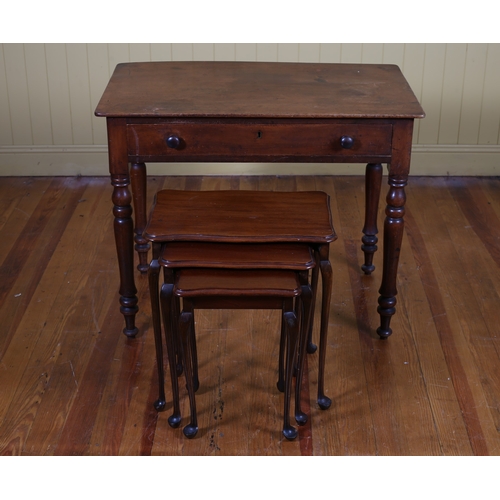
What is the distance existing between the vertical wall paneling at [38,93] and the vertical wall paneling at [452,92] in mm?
2110

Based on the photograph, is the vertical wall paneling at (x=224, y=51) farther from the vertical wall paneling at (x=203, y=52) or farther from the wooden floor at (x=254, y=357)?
the wooden floor at (x=254, y=357)

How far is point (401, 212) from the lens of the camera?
8.89 feet

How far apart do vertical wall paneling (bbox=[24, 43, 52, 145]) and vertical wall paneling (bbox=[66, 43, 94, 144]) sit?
13 cm

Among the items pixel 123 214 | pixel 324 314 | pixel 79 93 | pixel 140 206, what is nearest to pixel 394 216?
pixel 324 314

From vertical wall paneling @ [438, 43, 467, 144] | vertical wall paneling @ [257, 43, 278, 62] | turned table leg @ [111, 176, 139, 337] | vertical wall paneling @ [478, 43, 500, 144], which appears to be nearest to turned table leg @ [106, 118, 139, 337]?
turned table leg @ [111, 176, 139, 337]

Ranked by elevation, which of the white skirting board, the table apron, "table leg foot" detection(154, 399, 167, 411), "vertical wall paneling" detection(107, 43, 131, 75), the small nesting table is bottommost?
"table leg foot" detection(154, 399, 167, 411)

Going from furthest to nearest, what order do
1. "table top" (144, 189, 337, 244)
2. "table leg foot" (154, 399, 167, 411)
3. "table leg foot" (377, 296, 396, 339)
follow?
"table leg foot" (377, 296, 396, 339), "table leg foot" (154, 399, 167, 411), "table top" (144, 189, 337, 244)

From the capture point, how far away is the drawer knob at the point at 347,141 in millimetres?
2576

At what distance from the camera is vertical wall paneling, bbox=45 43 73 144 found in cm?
418

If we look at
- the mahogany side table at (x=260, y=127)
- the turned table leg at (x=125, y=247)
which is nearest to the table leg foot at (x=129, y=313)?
the turned table leg at (x=125, y=247)

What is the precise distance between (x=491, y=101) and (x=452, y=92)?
8.6 inches

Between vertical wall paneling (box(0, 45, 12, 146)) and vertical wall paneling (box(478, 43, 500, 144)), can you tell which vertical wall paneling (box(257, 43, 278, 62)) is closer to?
vertical wall paneling (box(478, 43, 500, 144))

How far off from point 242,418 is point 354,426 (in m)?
0.35

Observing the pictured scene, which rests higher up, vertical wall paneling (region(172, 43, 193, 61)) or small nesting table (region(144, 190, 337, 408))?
vertical wall paneling (region(172, 43, 193, 61))
